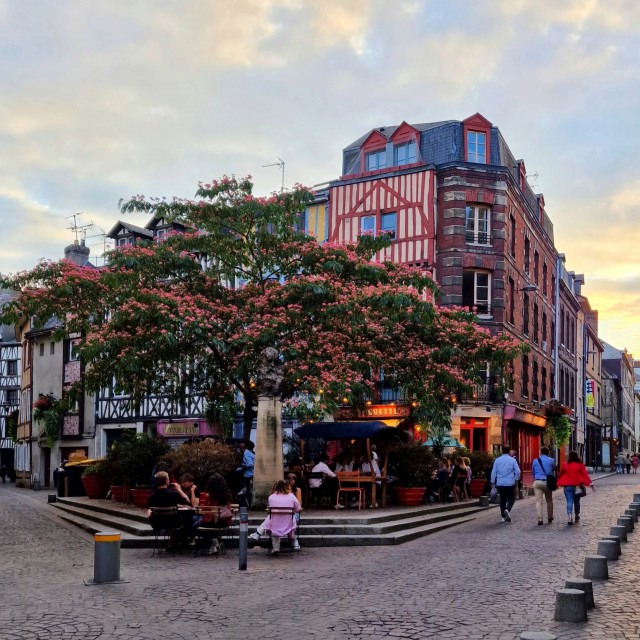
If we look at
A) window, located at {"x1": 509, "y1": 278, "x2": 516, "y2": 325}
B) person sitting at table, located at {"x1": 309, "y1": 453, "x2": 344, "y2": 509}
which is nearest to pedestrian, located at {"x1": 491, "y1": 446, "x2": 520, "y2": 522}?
person sitting at table, located at {"x1": 309, "y1": 453, "x2": 344, "y2": 509}

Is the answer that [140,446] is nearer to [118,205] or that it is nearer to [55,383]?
[118,205]

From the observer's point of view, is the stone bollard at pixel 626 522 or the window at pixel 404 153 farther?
the window at pixel 404 153

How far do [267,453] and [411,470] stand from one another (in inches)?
176

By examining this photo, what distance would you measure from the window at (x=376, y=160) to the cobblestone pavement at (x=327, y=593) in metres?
20.1

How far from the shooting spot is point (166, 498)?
12492 millimetres

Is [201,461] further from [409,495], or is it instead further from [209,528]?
[409,495]

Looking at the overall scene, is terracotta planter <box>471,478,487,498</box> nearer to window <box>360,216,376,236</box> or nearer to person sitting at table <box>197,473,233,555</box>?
person sitting at table <box>197,473,233,555</box>

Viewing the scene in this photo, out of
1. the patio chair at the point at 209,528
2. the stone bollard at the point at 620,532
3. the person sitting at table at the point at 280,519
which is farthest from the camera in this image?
the patio chair at the point at 209,528

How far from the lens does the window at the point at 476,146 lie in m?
31.4

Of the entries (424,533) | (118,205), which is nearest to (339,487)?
(424,533)

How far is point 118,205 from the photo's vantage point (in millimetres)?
18797

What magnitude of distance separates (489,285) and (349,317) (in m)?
14.5

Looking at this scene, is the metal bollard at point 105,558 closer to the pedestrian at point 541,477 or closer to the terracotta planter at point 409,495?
the pedestrian at point 541,477

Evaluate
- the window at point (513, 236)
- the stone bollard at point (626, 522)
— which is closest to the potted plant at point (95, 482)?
the stone bollard at point (626, 522)
